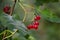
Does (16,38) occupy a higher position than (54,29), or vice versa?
(16,38)

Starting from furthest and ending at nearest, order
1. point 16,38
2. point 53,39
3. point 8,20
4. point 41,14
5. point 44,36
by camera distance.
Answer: point 44,36
point 53,39
point 41,14
point 16,38
point 8,20

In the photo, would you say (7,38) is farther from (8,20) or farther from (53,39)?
(53,39)

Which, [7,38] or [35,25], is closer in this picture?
[7,38]

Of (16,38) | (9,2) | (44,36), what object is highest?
(9,2)

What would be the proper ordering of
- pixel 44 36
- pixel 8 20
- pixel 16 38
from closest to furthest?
1. pixel 8 20
2. pixel 16 38
3. pixel 44 36

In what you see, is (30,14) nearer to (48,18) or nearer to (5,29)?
(48,18)

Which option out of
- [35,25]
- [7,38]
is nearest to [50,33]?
[35,25]

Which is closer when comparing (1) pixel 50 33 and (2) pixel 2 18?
(2) pixel 2 18

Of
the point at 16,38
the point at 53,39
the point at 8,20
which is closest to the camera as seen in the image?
the point at 8,20

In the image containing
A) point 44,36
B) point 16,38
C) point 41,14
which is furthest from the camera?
point 44,36

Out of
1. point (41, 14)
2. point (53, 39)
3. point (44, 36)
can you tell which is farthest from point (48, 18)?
point (44, 36)
